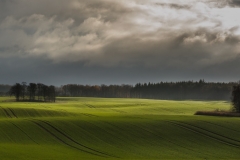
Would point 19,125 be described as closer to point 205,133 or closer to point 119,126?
point 119,126

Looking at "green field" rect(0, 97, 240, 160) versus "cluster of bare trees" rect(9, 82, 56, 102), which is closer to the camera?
"green field" rect(0, 97, 240, 160)

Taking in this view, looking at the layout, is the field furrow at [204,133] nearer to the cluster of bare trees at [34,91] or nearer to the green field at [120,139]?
the green field at [120,139]

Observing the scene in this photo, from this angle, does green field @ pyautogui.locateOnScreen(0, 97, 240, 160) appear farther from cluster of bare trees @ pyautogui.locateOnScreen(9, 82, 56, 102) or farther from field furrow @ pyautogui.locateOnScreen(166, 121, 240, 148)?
cluster of bare trees @ pyautogui.locateOnScreen(9, 82, 56, 102)

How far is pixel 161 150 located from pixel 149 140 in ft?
17.6

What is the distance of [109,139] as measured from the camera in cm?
4672

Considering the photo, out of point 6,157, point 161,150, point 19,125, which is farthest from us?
point 19,125

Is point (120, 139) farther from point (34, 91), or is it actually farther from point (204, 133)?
point (34, 91)

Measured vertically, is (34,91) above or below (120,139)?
above

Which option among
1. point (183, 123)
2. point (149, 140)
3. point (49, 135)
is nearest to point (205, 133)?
point (183, 123)

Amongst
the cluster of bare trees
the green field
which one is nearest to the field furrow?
the green field

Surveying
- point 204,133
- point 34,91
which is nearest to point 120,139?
point 204,133

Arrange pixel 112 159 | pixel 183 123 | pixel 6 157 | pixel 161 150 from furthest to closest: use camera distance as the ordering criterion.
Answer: pixel 183 123
pixel 161 150
pixel 112 159
pixel 6 157

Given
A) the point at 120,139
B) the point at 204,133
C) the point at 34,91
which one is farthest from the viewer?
the point at 34,91

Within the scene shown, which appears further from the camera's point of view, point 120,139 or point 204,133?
point 204,133
